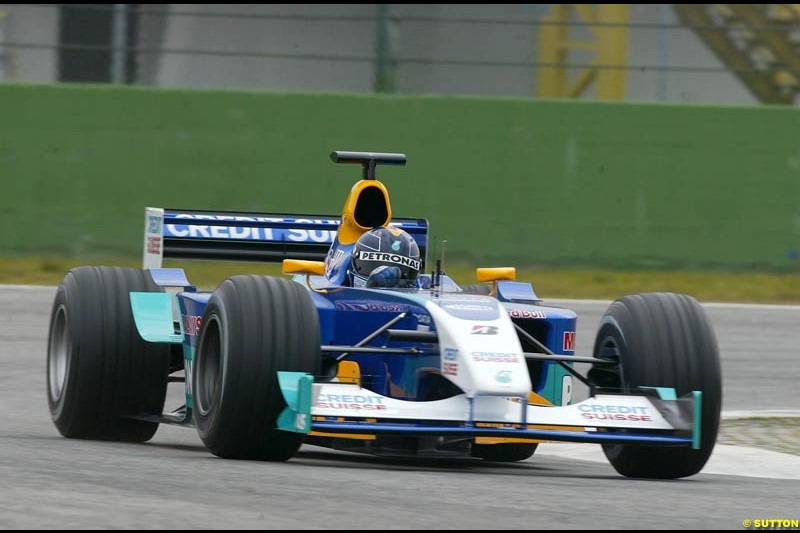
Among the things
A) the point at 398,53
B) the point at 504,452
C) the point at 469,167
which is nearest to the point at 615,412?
the point at 504,452

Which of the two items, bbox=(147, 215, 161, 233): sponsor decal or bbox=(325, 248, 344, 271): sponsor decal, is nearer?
bbox=(325, 248, 344, 271): sponsor decal

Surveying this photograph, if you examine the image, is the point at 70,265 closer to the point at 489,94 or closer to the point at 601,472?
the point at 489,94

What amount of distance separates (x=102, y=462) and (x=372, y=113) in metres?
11.9

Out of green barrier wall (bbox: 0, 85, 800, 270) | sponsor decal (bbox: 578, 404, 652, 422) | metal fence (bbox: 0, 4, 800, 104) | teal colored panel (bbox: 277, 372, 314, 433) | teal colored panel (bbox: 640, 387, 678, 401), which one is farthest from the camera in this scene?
metal fence (bbox: 0, 4, 800, 104)

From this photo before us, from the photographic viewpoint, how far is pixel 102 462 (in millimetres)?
7145

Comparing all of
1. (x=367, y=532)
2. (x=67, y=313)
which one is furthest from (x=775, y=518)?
(x=67, y=313)

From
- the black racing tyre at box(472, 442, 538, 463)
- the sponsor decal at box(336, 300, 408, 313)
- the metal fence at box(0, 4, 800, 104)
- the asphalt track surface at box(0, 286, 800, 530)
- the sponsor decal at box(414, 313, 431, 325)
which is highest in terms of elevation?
the metal fence at box(0, 4, 800, 104)

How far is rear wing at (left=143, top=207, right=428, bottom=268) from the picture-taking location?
998cm

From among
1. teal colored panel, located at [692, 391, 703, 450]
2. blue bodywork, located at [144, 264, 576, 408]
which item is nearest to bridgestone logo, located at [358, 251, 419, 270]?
blue bodywork, located at [144, 264, 576, 408]

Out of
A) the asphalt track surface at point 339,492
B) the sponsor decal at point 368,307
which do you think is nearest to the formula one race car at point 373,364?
the sponsor decal at point 368,307

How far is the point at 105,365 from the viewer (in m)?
8.80

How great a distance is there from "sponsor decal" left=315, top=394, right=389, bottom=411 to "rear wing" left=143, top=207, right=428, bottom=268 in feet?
10.1

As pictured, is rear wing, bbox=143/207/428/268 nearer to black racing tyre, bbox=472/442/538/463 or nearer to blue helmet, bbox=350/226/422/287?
blue helmet, bbox=350/226/422/287

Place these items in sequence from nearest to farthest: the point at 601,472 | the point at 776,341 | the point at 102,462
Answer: the point at 102,462 < the point at 601,472 < the point at 776,341
